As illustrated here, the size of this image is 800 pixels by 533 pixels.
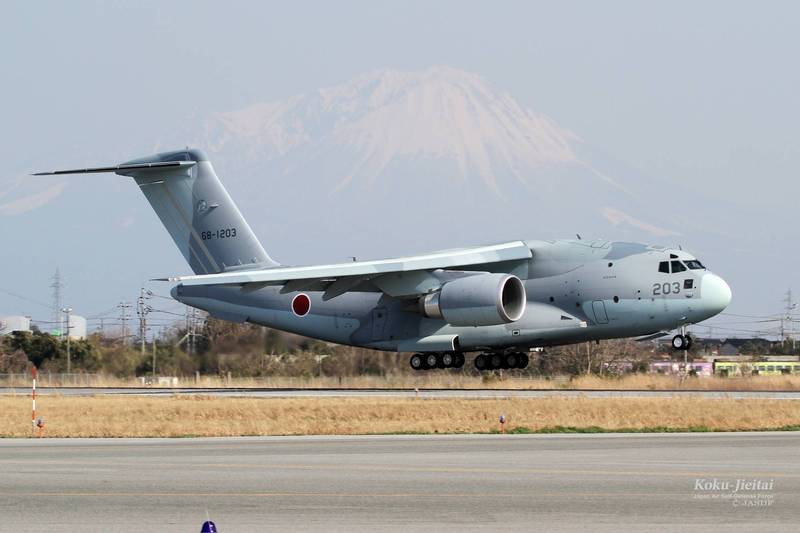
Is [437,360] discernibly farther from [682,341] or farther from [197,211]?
[197,211]

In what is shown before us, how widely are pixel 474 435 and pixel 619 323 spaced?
14765 mm

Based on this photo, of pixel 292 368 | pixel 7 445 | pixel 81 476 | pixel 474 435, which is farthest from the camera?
pixel 292 368

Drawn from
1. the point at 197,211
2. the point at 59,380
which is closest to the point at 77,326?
the point at 59,380

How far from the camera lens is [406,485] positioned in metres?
14.1

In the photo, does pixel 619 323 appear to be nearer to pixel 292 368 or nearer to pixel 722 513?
pixel 292 368

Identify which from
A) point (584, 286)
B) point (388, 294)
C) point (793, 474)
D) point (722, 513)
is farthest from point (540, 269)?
point (722, 513)

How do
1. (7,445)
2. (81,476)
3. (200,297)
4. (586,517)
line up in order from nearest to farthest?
(586,517), (81,476), (7,445), (200,297)

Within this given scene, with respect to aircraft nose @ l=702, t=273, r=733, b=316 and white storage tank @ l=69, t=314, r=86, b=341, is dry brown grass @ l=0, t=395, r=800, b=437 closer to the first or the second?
aircraft nose @ l=702, t=273, r=733, b=316

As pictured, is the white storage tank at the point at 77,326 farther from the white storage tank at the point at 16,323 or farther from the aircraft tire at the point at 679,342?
the aircraft tire at the point at 679,342

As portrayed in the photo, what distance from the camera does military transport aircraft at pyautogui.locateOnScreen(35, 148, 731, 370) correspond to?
35.5 meters

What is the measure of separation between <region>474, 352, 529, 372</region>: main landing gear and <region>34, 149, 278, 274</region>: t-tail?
8.16 meters

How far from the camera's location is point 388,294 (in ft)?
126

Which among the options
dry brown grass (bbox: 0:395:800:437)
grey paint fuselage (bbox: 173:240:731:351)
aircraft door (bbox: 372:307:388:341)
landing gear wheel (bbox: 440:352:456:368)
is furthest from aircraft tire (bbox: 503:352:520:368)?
dry brown grass (bbox: 0:395:800:437)

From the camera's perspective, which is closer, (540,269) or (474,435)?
(474,435)
